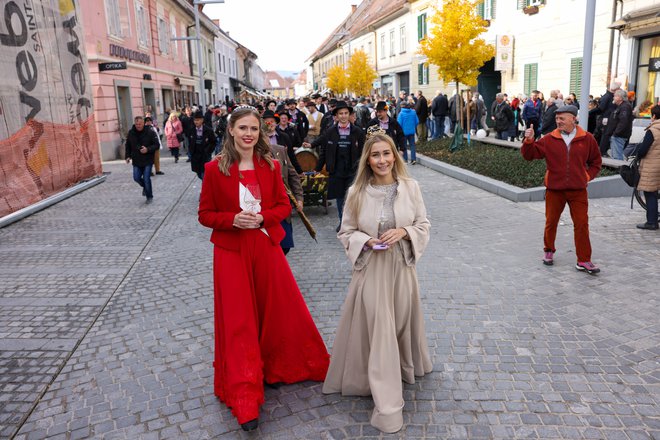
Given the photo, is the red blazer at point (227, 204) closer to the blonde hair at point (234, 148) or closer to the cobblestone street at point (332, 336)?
the blonde hair at point (234, 148)

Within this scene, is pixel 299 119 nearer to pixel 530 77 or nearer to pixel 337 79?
pixel 530 77

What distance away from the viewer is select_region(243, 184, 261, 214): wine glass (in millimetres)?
3414

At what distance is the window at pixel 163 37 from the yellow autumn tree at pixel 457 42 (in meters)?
14.5

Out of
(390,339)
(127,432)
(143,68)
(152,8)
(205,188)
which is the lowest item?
(127,432)

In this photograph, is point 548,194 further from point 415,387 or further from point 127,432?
point 127,432

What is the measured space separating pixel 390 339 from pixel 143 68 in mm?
22029

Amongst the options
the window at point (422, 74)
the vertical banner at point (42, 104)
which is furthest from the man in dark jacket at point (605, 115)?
the window at point (422, 74)

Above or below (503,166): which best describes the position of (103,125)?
above

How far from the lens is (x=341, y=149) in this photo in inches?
308

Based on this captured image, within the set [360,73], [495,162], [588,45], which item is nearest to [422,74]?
[360,73]

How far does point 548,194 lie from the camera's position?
616 centimetres

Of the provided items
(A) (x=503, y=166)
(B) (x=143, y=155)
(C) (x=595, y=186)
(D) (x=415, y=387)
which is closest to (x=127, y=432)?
(D) (x=415, y=387)

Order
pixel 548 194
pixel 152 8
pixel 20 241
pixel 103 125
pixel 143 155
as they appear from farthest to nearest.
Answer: pixel 152 8 < pixel 103 125 < pixel 143 155 < pixel 20 241 < pixel 548 194

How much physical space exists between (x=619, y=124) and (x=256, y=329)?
1121cm
